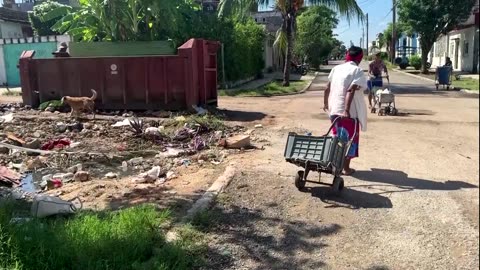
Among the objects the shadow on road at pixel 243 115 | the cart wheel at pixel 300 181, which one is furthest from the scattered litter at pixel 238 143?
the shadow on road at pixel 243 115

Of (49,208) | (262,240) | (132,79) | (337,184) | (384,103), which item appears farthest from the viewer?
(132,79)

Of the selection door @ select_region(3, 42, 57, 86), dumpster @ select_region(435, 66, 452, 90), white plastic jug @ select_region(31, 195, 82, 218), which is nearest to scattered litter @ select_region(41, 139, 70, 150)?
white plastic jug @ select_region(31, 195, 82, 218)

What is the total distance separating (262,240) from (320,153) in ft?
4.52

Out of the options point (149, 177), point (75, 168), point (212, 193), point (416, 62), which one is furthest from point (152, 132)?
point (416, 62)

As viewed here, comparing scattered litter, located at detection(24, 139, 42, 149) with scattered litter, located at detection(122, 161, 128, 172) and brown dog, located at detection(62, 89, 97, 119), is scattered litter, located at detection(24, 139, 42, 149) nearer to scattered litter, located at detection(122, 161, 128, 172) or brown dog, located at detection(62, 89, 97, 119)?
scattered litter, located at detection(122, 161, 128, 172)

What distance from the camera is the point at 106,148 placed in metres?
9.42

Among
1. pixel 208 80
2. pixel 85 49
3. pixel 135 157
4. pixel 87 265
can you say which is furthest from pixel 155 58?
pixel 87 265

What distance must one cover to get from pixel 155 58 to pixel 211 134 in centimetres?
395

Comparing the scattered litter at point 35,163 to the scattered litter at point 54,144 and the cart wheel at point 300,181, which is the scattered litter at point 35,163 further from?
the cart wheel at point 300,181

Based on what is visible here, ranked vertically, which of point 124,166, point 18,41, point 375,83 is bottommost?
point 124,166

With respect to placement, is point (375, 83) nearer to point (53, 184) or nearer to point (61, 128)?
point (61, 128)

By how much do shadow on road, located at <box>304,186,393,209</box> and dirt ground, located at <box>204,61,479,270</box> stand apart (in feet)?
0.04

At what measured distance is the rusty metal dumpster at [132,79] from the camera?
1301 cm

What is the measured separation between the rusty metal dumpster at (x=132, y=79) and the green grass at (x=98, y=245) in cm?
873
